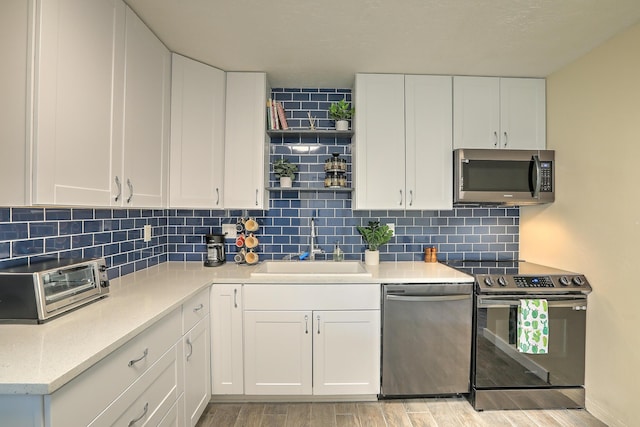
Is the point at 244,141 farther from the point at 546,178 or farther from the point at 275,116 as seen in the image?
the point at 546,178

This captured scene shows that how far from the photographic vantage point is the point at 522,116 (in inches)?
92.9

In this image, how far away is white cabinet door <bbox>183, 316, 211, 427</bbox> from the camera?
5.40ft

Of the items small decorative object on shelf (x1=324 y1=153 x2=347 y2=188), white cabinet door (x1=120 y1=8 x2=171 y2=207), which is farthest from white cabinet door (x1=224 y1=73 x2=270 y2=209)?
small decorative object on shelf (x1=324 y1=153 x2=347 y2=188)

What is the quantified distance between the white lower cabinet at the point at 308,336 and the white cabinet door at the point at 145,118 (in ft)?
2.91

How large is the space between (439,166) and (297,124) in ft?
3.97

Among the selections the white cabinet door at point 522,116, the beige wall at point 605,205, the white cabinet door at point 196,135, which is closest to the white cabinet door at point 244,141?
the white cabinet door at point 196,135

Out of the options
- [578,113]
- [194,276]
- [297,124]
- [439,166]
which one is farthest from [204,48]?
[578,113]

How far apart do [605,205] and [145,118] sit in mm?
2866

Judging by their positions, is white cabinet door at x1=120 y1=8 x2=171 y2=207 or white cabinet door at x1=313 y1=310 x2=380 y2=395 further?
white cabinet door at x1=313 y1=310 x2=380 y2=395

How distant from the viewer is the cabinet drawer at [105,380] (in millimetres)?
847

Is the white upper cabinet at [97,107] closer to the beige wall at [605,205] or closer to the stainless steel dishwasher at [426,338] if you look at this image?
the stainless steel dishwasher at [426,338]

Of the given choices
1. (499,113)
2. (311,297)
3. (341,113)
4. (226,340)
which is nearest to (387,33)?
(341,113)

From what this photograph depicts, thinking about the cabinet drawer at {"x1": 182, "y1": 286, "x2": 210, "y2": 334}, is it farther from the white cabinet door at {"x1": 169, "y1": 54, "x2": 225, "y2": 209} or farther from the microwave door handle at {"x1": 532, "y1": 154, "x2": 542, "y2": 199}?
the microwave door handle at {"x1": 532, "y1": 154, "x2": 542, "y2": 199}

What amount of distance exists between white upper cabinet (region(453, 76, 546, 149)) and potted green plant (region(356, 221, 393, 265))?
0.85m
